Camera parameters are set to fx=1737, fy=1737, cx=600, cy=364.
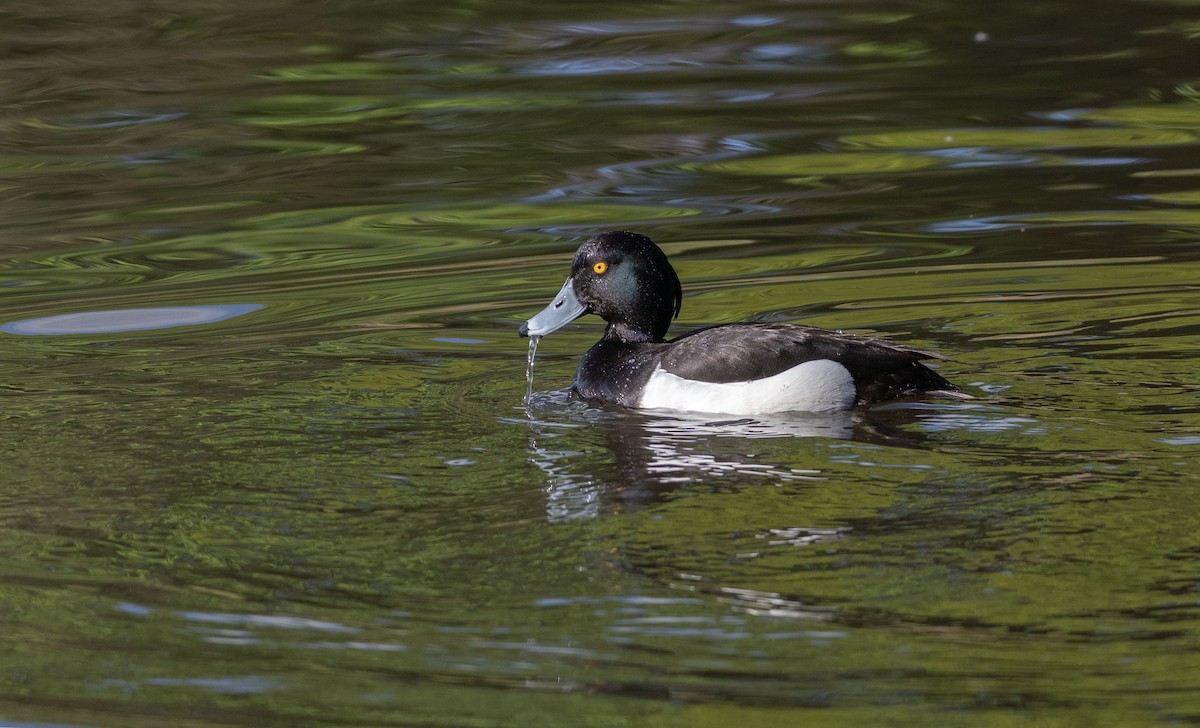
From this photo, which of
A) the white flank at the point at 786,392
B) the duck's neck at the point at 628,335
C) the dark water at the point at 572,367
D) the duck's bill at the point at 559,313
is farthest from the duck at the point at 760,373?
the duck's bill at the point at 559,313

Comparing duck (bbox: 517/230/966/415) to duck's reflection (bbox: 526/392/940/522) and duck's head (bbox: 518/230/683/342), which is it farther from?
duck's head (bbox: 518/230/683/342)

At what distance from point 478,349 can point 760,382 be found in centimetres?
245

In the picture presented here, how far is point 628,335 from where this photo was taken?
896 centimetres

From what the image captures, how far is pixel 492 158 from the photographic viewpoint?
1436 centimetres

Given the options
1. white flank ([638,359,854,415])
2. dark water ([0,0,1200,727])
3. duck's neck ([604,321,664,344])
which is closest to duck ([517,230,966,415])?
white flank ([638,359,854,415])

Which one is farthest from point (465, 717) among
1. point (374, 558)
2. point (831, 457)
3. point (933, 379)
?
point (933, 379)

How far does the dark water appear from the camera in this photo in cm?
509

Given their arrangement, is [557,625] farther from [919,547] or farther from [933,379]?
[933,379]

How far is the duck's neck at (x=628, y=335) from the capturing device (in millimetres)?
8945

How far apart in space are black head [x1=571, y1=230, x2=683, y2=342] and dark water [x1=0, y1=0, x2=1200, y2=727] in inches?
21.1

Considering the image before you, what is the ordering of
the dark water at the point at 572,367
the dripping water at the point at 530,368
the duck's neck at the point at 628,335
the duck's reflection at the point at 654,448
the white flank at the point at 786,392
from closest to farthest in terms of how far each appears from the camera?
the dark water at the point at 572,367, the duck's reflection at the point at 654,448, the white flank at the point at 786,392, the dripping water at the point at 530,368, the duck's neck at the point at 628,335

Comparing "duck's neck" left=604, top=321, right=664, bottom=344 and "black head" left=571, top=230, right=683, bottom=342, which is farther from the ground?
"black head" left=571, top=230, right=683, bottom=342

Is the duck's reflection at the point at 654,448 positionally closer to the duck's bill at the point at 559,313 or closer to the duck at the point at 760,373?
the duck at the point at 760,373

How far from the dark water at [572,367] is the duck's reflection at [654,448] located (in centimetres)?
3
